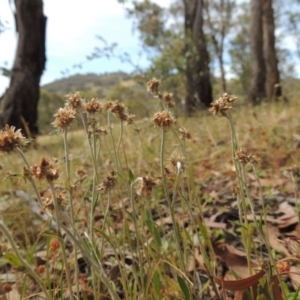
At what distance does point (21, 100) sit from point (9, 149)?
430 centimetres

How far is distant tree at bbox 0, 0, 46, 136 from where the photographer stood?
439 centimetres

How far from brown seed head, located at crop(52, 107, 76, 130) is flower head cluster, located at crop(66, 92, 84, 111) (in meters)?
0.03

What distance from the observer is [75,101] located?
560 millimetres

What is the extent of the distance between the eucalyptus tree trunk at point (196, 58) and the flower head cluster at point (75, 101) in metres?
4.97

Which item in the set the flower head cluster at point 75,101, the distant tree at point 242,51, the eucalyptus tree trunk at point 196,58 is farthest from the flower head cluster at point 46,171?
the distant tree at point 242,51

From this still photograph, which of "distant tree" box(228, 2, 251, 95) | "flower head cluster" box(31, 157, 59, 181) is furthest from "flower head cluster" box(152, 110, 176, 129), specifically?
"distant tree" box(228, 2, 251, 95)

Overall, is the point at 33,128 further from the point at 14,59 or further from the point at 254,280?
the point at 254,280

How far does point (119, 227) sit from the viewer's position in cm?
122

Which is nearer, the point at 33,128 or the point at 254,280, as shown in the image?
the point at 254,280

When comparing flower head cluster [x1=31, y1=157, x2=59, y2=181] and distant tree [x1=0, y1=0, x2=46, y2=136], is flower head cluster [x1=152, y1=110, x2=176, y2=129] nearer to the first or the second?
flower head cluster [x1=31, y1=157, x2=59, y2=181]

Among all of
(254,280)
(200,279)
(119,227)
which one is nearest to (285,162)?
(119,227)

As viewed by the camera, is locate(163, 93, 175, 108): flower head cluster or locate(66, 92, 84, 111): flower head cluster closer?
locate(66, 92, 84, 111): flower head cluster

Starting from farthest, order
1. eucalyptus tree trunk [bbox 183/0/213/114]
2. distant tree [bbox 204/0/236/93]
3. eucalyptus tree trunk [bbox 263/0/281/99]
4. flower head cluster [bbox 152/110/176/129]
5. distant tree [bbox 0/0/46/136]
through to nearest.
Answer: distant tree [bbox 204/0/236/93]
eucalyptus tree trunk [bbox 183/0/213/114]
eucalyptus tree trunk [bbox 263/0/281/99]
distant tree [bbox 0/0/46/136]
flower head cluster [bbox 152/110/176/129]

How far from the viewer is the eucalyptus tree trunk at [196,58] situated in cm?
557
